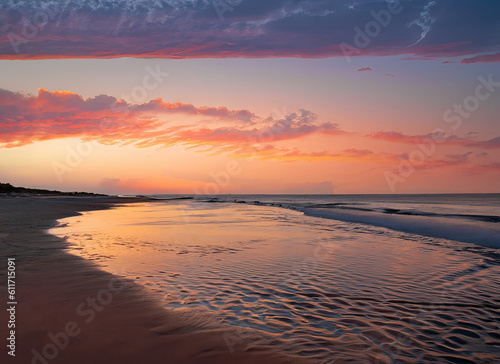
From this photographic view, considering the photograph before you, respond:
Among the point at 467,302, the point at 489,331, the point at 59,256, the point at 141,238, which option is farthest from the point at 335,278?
the point at 141,238

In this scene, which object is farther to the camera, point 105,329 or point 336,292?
point 336,292

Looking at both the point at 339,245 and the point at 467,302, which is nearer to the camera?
the point at 467,302

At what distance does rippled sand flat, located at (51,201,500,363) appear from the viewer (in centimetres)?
509

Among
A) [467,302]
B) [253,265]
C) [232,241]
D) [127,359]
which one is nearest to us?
[127,359]

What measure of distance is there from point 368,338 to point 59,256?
998 cm

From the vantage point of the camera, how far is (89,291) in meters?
7.30

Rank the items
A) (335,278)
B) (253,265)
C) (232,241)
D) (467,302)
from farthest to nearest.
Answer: (232,241)
(253,265)
(335,278)
(467,302)

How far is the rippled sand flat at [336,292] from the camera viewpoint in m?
5.09

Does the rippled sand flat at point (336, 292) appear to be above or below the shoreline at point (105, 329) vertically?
below

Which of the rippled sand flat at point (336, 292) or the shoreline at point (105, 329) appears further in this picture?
the rippled sand flat at point (336, 292)

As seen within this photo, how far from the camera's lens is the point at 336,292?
307 inches

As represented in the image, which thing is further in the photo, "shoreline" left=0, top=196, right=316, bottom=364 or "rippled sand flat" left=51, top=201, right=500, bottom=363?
"rippled sand flat" left=51, top=201, right=500, bottom=363

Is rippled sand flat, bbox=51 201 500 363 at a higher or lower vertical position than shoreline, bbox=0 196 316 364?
lower

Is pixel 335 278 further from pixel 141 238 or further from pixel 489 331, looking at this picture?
pixel 141 238
